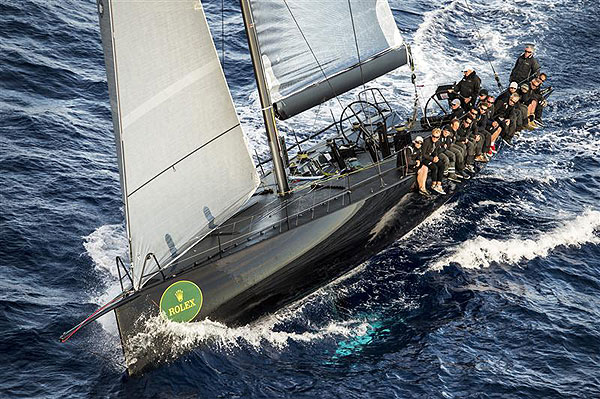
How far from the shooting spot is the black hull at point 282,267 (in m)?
15.3

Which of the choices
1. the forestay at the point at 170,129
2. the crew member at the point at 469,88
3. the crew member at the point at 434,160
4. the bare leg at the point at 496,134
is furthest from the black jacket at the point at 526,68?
the forestay at the point at 170,129

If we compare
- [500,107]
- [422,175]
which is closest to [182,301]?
[422,175]

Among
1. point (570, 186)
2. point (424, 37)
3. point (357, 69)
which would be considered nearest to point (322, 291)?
point (357, 69)

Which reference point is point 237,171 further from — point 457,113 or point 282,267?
point 457,113

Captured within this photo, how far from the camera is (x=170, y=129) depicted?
48.8 ft

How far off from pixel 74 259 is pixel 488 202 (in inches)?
395

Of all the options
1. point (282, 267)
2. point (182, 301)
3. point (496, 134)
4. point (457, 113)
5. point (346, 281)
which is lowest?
point (346, 281)

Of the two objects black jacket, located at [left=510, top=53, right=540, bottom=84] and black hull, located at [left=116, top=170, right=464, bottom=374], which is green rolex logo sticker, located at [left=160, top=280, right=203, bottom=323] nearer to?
black hull, located at [left=116, top=170, right=464, bottom=374]

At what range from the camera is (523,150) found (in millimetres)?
23047

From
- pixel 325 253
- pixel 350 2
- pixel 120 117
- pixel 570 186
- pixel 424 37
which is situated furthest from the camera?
pixel 424 37

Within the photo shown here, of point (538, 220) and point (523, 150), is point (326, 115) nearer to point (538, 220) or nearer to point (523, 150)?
point (523, 150)

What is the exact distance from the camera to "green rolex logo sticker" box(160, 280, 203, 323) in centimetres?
1541

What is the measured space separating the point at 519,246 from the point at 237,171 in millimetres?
6907

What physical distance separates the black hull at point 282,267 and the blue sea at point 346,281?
0.41 meters
